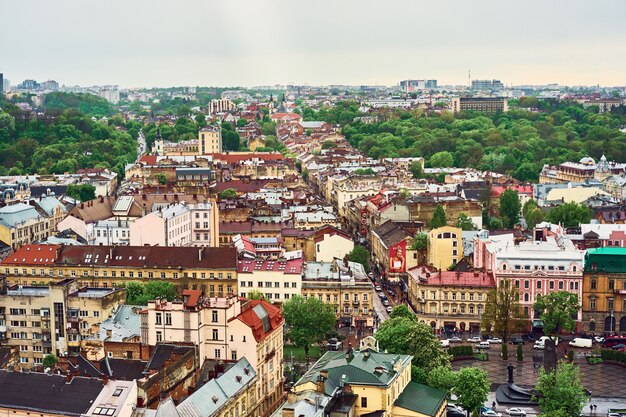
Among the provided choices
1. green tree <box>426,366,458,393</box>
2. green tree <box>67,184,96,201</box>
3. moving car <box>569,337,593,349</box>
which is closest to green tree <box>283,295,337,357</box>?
green tree <box>426,366,458,393</box>

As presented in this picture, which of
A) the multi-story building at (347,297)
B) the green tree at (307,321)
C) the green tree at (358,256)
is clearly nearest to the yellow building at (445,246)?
the green tree at (358,256)

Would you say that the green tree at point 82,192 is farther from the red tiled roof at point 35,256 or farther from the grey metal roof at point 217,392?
the grey metal roof at point 217,392

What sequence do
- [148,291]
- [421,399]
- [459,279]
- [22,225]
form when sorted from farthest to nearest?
[22,225] < [459,279] < [148,291] < [421,399]

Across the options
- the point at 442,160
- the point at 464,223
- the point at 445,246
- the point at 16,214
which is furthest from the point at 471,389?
the point at 442,160

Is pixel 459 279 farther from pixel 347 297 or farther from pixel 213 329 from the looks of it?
pixel 213 329

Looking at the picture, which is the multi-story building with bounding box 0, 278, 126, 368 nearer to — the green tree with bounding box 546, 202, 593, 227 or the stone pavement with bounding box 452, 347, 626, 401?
the stone pavement with bounding box 452, 347, 626, 401

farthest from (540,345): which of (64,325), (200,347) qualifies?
(64,325)
